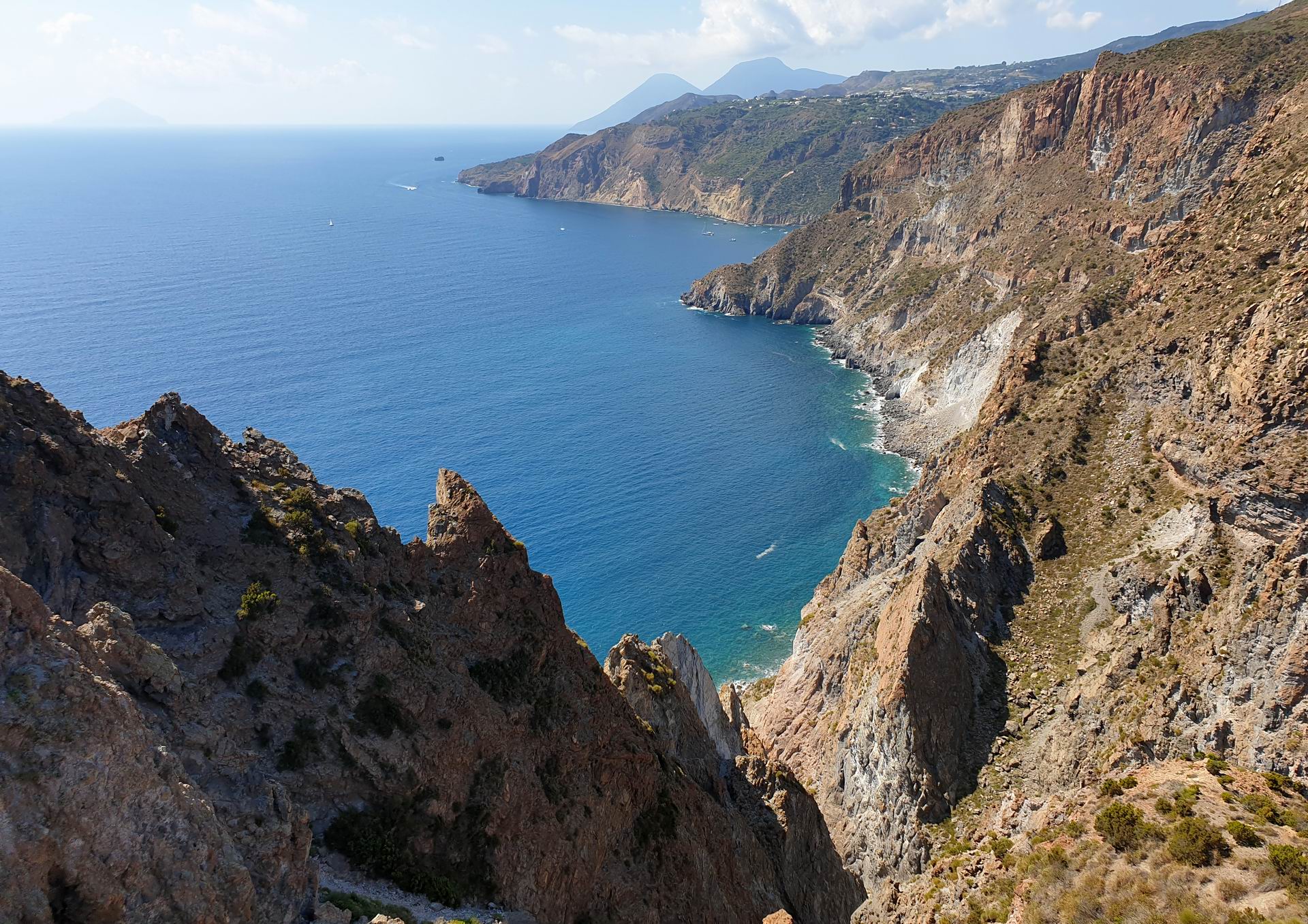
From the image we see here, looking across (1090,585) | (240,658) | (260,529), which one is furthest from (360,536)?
(1090,585)

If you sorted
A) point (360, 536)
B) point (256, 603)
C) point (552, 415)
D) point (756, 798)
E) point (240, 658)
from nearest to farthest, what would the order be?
point (240, 658) < point (256, 603) < point (360, 536) < point (756, 798) < point (552, 415)

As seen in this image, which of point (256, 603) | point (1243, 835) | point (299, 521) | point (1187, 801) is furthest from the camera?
point (299, 521)

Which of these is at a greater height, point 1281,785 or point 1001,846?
point 1281,785

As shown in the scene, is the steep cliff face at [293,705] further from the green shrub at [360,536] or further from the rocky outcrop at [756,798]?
the rocky outcrop at [756,798]

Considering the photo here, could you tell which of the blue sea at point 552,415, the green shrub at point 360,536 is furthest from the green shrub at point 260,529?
the blue sea at point 552,415

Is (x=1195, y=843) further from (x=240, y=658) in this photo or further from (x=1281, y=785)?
(x=240, y=658)

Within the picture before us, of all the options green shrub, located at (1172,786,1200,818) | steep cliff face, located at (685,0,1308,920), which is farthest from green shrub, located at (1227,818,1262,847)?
green shrub, located at (1172,786,1200,818)
